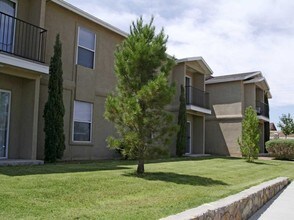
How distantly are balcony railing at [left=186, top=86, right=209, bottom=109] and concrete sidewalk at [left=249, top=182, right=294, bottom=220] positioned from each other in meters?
12.9

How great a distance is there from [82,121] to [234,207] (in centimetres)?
1055

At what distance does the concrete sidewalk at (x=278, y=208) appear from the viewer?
7.42 metres

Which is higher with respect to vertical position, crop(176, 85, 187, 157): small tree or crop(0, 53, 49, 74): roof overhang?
crop(0, 53, 49, 74): roof overhang

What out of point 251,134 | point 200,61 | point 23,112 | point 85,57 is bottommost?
point 251,134

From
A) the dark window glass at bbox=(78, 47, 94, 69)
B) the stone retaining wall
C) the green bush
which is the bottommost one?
the stone retaining wall

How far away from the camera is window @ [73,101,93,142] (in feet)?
50.3

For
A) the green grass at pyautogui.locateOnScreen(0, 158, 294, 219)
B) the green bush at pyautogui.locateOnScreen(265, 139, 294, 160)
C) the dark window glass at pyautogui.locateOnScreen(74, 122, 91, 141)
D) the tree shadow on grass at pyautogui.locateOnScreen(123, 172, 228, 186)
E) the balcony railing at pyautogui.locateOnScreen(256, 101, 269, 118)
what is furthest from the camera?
the balcony railing at pyautogui.locateOnScreen(256, 101, 269, 118)

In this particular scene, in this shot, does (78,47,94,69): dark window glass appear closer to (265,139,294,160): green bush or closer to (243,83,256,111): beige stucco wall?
(265,139,294,160): green bush

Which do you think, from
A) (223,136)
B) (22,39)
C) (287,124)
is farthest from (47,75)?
(287,124)

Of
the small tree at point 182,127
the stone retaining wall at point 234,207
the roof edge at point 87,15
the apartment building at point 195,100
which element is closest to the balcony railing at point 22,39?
the roof edge at point 87,15

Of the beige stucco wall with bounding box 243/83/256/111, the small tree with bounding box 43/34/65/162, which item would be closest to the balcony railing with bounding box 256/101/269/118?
the beige stucco wall with bounding box 243/83/256/111

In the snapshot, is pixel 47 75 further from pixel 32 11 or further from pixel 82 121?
pixel 82 121

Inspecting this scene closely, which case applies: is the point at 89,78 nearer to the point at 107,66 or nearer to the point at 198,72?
the point at 107,66

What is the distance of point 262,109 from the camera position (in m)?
31.0
